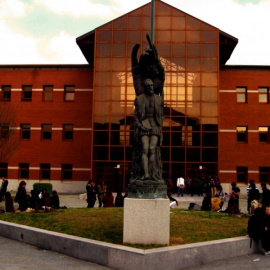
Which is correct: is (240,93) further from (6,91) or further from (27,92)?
(6,91)

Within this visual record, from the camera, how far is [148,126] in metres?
9.72

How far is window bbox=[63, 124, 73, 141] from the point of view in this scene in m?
35.1

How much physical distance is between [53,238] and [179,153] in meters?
22.3

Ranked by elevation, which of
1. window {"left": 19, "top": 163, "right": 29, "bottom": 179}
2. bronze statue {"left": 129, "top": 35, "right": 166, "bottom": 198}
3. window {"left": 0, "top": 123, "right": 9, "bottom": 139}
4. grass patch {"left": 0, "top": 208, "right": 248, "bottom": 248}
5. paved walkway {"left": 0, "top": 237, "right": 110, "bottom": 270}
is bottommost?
paved walkway {"left": 0, "top": 237, "right": 110, "bottom": 270}

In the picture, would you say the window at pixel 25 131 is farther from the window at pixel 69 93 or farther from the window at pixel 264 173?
the window at pixel 264 173

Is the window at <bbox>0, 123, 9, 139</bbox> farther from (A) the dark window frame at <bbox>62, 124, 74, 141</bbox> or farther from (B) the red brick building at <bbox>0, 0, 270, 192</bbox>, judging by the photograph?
(A) the dark window frame at <bbox>62, 124, 74, 141</bbox>

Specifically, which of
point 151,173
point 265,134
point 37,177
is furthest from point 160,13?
point 151,173

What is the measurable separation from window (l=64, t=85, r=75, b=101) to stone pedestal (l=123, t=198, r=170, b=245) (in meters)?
27.6

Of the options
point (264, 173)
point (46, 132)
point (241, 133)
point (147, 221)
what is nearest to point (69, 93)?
point (46, 132)

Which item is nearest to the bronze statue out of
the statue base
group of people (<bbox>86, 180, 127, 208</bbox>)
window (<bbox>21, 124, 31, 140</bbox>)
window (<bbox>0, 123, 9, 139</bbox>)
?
the statue base

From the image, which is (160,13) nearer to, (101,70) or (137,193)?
(101,70)

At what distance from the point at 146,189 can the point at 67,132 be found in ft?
88.1

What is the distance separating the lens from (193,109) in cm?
3161

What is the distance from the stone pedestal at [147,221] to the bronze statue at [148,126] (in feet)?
1.05
